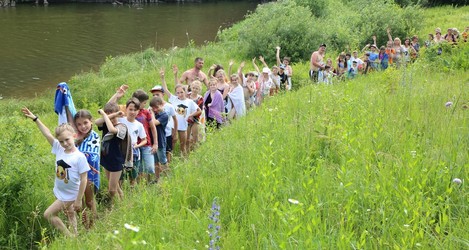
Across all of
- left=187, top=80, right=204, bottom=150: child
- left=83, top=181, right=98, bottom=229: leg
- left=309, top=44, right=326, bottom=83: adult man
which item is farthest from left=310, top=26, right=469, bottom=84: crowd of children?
left=83, top=181, right=98, bottom=229: leg

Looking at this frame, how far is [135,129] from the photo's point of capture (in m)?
6.83

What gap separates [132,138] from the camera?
267 inches

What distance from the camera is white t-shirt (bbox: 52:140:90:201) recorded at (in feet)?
18.1

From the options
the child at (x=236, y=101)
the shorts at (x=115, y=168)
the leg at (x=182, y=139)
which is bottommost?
the leg at (x=182, y=139)

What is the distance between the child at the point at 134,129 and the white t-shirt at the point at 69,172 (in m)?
1.19

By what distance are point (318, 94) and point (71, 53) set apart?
818 inches

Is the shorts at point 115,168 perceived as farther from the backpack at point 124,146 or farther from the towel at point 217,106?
the towel at point 217,106

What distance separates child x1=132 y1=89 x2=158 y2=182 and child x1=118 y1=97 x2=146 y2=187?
0.42 feet

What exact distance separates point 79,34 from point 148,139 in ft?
89.3

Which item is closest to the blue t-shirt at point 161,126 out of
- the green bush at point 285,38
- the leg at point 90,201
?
the leg at point 90,201

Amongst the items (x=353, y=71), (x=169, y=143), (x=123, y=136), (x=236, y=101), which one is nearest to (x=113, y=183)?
(x=123, y=136)

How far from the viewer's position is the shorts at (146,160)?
7055 mm

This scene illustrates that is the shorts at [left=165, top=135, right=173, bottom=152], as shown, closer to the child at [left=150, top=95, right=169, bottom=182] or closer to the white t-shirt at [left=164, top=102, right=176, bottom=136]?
the white t-shirt at [left=164, top=102, right=176, bottom=136]

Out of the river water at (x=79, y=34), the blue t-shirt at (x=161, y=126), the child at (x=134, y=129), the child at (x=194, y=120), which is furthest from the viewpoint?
the river water at (x=79, y=34)
